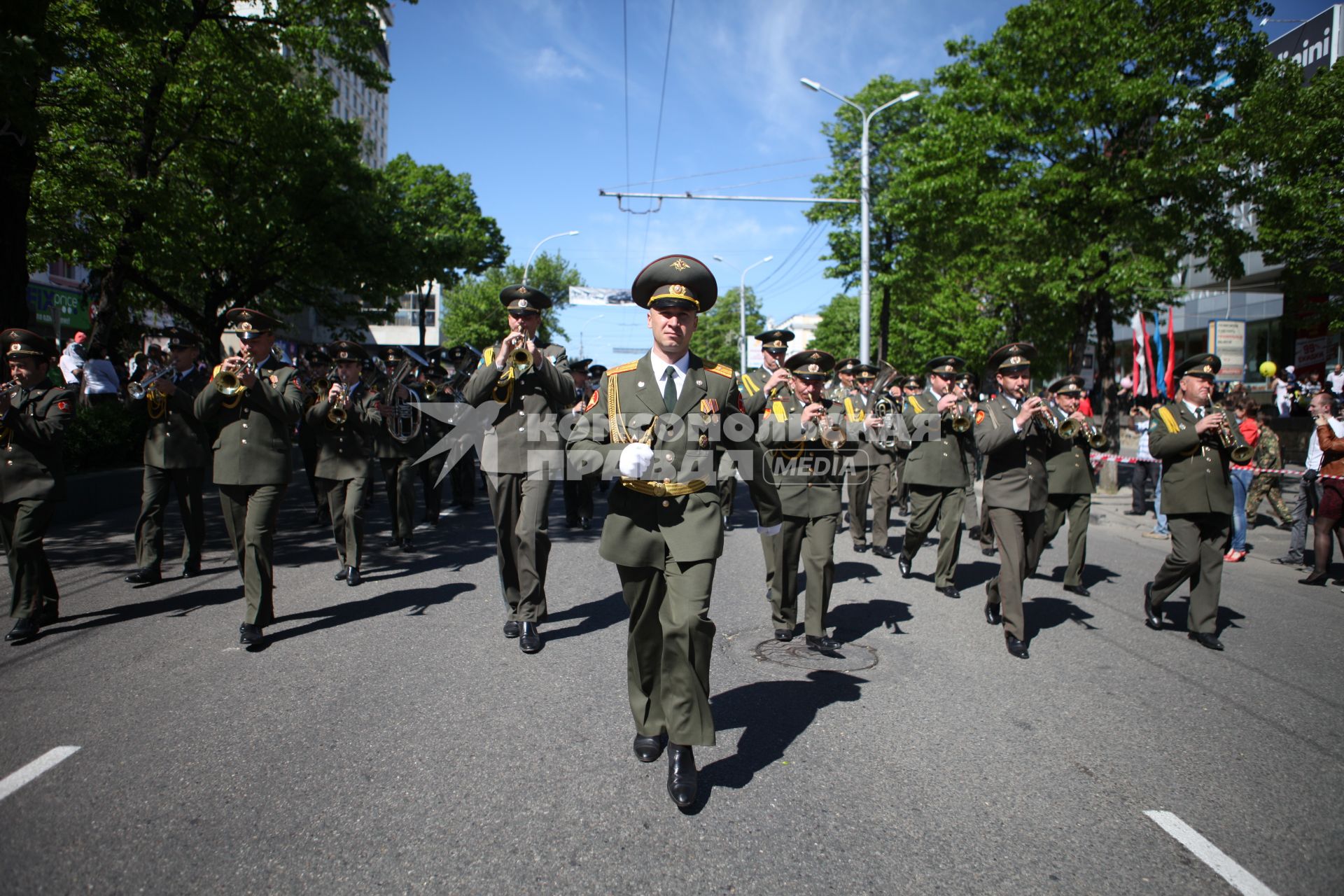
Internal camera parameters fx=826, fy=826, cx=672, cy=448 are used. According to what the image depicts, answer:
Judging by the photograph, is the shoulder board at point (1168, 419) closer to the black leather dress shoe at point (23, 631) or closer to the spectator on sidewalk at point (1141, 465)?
the spectator on sidewalk at point (1141, 465)

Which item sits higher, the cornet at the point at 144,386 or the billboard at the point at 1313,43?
the billboard at the point at 1313,43

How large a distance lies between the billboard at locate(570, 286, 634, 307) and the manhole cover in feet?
197

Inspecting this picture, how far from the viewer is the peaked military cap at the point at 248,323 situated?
5.49 m

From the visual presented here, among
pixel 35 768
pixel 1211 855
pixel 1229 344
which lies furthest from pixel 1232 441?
pixel 1229 344

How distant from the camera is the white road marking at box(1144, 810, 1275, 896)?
112 inches

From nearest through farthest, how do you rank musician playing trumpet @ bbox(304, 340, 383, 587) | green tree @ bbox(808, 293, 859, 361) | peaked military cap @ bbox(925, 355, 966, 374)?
musician playing trumpet @ bbox(304, 340, 383, 587) < peaked military cap @ bbox(925, 355, 966, 374) < green tree @ bbox(808, 293, 859, 361)

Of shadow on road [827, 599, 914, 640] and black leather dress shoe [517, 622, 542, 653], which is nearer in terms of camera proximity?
black leather dress shoe [517, 622, 542, 653]

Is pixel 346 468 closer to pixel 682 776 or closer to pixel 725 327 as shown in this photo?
pixel 682 776

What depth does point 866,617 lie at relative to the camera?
21.7 feet

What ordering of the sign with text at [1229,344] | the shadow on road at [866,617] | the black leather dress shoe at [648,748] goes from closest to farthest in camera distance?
the black leather dress shoe at [648,748] → the shadow on road at [866,617] → the sign with text at [1229,344]

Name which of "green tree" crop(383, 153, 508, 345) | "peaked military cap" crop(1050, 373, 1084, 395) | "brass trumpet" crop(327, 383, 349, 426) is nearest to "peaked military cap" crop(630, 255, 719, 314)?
"brass trumpet" crop(327, 383, 349, 426)

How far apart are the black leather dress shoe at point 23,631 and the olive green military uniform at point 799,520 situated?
4991 mm

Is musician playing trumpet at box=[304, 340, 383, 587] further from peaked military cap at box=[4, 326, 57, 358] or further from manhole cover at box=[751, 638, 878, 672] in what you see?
manhole cover at box=[751, 638, 878, 672]

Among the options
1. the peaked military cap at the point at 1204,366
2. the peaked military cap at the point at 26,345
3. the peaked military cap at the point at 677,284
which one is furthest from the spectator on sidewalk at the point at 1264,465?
the peaked military cap at the point at 26,345
